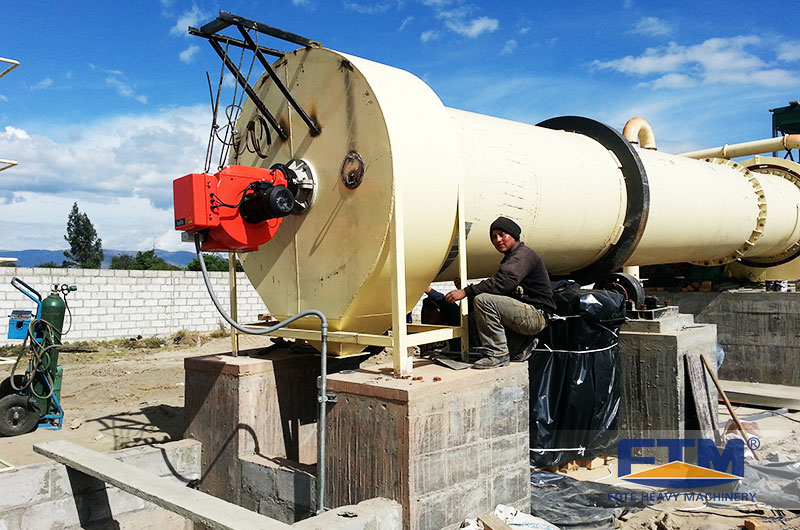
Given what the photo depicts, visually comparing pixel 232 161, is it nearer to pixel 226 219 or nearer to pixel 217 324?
pixel 226 219

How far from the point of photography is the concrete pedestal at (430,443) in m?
3.10

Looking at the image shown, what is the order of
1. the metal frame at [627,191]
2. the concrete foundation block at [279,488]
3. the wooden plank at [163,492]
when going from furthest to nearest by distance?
the metal frame at [627,191] → the concrete foundation block at [279,488] → the wooden plank at [163,492]

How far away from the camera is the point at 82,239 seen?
57438 millimetres

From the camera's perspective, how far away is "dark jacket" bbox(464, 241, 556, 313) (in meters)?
3.82

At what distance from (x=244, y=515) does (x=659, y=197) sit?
4.23m

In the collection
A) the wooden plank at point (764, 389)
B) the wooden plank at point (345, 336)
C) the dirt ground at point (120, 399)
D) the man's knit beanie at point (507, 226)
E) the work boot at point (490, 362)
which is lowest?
the dirt ground at point (120, 399)

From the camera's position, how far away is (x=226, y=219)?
3533 mm

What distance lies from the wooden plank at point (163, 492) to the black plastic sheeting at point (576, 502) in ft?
6.48

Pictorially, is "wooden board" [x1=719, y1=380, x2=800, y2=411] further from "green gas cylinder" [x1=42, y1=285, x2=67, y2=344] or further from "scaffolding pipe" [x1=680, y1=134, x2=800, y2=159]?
"green gas cylinder" [x1=42, y1=285, x2=67, y2=344]

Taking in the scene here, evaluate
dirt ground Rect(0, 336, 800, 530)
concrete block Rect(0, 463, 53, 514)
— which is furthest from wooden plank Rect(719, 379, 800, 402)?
concrete block Rect(0, 463, 53, 514)

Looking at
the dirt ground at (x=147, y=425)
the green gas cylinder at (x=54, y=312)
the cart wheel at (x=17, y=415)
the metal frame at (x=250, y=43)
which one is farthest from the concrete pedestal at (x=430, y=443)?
the green gas cylinder at (x=54, y=312)

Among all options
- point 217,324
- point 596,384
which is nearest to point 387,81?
point 596,384

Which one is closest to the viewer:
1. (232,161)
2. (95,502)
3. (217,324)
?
(95,502)

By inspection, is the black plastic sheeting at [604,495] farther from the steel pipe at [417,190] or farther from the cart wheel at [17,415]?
the cart wheel at [17,415]
